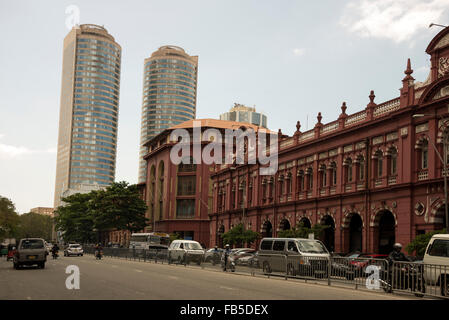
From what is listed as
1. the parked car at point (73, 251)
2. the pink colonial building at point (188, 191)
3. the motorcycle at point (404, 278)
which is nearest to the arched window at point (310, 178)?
the parked car at point (73, 251)

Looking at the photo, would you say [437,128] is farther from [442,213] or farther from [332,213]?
[332,213]

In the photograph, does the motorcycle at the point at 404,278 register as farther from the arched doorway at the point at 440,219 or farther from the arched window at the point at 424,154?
the arched window at the point at 424,154

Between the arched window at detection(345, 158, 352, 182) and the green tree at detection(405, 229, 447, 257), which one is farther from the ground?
the arched window at detection(345, 158, 352, 182)

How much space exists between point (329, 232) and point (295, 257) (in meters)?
24.8

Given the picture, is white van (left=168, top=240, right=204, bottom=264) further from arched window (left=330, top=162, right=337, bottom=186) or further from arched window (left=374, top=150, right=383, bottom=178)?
arched window (left=374, top=150, right=383, bottom=178)

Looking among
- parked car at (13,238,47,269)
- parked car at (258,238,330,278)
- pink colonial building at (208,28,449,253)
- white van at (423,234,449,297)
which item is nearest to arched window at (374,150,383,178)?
pink colonial building at (208,28,449,253)

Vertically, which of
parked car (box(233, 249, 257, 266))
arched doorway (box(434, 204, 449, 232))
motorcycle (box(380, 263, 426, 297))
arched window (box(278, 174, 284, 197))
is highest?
arched window (box(278, 174, 284, 197))

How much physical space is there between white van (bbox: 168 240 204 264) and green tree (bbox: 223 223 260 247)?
1570cm

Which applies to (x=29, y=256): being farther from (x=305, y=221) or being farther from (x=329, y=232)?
(x=305, y=221)

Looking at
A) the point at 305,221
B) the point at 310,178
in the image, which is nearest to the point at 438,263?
the point at 310,178

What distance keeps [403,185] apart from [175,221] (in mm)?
59898

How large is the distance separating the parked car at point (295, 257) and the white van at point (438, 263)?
4487mm

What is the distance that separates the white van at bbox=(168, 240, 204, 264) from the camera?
41.3m

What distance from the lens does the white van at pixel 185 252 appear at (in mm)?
41312
